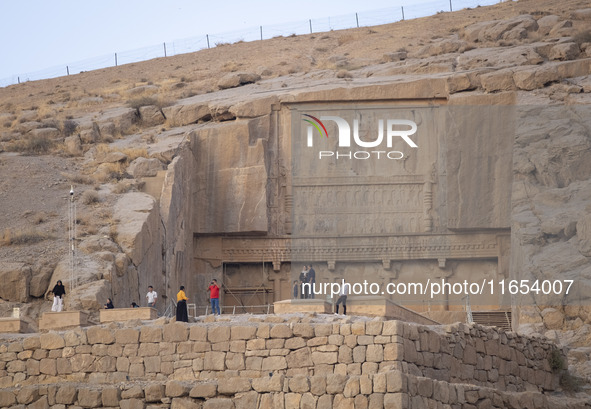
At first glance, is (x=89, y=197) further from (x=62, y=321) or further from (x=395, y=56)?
(x=395, y=56)

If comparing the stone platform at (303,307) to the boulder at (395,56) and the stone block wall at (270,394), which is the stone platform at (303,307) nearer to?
the stone block wall at (270,394)

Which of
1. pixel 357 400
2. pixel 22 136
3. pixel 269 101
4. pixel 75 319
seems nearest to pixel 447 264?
pixel 269 101

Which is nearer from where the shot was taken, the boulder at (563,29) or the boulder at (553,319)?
the boulder at (553,319)

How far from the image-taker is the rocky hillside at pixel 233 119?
91.4 feet

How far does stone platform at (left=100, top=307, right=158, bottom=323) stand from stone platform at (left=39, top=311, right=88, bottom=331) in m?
0.61

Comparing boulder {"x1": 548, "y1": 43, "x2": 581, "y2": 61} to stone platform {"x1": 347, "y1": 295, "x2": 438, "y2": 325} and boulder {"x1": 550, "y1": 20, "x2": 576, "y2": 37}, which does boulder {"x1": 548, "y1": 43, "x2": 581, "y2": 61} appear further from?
stone platform {"x1": 347, "y1": 295, "x2": 438, "y2": 325}

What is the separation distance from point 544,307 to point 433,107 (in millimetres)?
10513

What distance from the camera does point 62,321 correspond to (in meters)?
21.8

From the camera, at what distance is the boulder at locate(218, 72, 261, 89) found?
43625mm

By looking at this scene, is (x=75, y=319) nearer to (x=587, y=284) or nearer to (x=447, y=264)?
(x=587, y=284)

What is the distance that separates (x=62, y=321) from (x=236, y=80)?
22.9m

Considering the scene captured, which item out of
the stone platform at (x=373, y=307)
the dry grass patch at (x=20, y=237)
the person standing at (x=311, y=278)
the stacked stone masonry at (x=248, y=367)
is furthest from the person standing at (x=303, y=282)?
the stacked stone masonry at (x=248, y=367)

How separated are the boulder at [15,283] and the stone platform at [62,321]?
12.4 ft

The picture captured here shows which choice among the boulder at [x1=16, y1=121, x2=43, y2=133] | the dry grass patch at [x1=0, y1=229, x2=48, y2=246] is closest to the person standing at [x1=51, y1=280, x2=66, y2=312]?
the dry grass patch at [x1=0, y1=229, x2=48, y2=246]
